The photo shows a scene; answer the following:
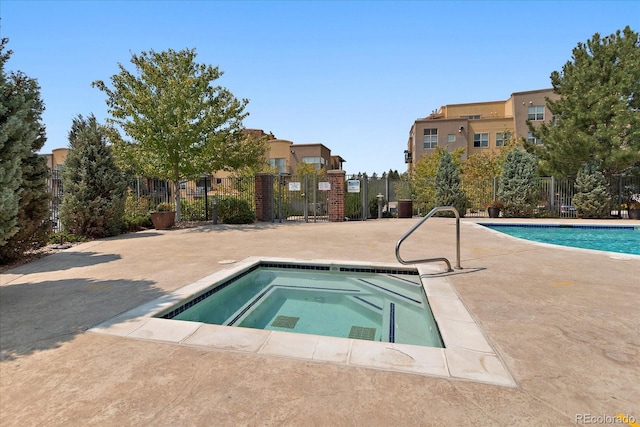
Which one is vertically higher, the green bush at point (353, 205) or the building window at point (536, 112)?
the building window at point (536, 112)

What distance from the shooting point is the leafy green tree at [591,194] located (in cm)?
1554

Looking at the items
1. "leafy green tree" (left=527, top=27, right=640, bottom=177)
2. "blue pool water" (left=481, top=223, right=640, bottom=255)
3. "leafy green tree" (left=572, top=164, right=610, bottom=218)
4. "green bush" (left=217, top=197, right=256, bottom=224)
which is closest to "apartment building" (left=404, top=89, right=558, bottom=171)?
"leafy green tree" (left=527, top=27, right=640, bottom=177)

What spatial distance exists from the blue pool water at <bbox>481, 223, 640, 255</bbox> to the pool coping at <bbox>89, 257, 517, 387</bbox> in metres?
8.80

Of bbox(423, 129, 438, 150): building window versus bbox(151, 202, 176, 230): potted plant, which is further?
bbox(423, 129, 438, 150): building window

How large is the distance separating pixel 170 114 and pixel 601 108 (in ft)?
62.6

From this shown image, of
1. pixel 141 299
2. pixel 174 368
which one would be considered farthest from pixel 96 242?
pixel 174 368

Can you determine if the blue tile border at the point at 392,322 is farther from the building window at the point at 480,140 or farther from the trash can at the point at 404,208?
the building window at the point at 480,140

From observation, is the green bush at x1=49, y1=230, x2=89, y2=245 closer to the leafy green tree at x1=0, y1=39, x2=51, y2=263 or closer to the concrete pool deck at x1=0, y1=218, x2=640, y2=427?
the leafy green tree at x1=0, y1=39, x2=51, y2=263

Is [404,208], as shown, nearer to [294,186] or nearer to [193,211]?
[294,186]

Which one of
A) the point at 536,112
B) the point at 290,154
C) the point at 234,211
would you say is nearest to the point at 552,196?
the point at 234,211

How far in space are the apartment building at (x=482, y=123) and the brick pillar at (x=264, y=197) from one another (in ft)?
71.0

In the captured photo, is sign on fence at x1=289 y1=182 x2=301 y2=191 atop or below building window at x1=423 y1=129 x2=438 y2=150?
below

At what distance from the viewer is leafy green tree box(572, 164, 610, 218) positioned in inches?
612

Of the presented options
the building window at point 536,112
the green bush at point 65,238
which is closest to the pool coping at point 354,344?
the green bush at point 65,238
